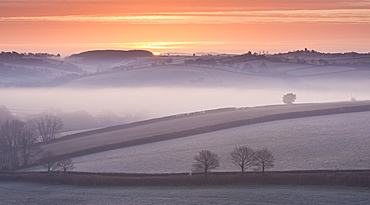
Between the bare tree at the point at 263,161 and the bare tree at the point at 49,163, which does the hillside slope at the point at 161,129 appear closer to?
the bare tree at the point at 49,163

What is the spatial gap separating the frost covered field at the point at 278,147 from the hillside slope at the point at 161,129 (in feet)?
4.87

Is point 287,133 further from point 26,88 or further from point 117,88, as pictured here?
point 26,88

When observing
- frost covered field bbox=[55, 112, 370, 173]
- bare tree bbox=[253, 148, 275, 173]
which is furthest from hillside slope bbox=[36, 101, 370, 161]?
bare tree bbox=[253, 148, 275, 173]

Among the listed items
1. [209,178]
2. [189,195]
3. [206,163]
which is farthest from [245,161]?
[189,195]

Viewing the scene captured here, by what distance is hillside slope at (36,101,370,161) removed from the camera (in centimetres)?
4920

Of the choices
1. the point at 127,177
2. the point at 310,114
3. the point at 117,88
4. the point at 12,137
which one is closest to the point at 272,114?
the point at 310,114

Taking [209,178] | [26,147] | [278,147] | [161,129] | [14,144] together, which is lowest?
[209,178]

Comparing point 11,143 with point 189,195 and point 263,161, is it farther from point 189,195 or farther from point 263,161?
point 263,161

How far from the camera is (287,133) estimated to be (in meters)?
46.2

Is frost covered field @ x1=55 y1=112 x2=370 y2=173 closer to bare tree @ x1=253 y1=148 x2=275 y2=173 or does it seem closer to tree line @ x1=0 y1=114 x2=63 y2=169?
bare tree @ x1=253 y1=148 x2=275 y2=173

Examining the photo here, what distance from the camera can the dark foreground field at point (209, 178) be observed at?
3100 centimetres

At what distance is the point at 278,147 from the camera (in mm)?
41094

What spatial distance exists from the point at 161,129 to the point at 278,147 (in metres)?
16.7

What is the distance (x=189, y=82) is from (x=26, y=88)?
56.4 metres
